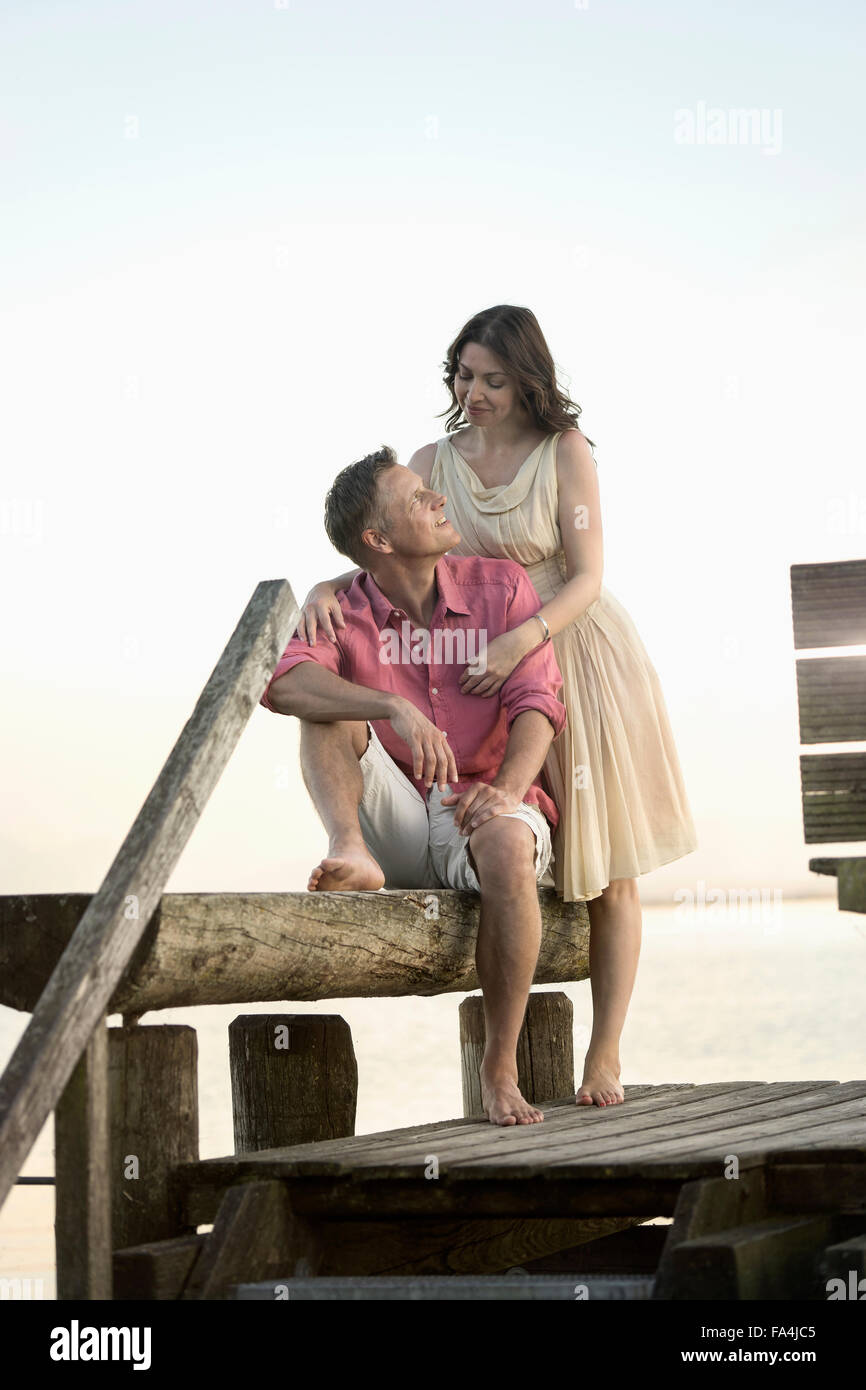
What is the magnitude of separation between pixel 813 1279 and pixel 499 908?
1.09 m

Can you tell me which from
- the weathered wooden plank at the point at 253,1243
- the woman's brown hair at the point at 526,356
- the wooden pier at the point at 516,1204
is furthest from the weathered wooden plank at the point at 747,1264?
the woman's brown hair at the point at 526,356

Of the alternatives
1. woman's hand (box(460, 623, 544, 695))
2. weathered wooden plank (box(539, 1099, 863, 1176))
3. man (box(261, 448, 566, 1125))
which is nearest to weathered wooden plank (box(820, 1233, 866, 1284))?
weathered wooden plank (box(539, 1099, 863, 1176))

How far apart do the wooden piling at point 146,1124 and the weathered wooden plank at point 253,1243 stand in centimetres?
26

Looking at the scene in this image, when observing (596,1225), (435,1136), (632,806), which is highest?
(632,806)

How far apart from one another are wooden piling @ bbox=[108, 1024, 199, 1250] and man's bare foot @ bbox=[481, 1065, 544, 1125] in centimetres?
73

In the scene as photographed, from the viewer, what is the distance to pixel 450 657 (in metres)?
4.25

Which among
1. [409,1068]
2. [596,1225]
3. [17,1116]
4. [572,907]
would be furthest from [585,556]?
[409,1068]

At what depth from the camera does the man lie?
3797 millimetres

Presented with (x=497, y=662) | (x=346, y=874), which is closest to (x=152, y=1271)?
(x=346, y=874)

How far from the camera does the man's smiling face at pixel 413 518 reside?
4184mm

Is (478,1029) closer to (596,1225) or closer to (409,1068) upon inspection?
(596,1225)

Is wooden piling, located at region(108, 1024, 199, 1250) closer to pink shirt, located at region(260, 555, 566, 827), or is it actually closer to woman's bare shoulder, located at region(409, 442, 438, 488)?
pink shirt, located at region(260, 555, 566, 827)

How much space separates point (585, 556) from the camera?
4.45 m

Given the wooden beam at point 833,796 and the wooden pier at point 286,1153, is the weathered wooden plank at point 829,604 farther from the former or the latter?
the wooden pier at point 286,1153
